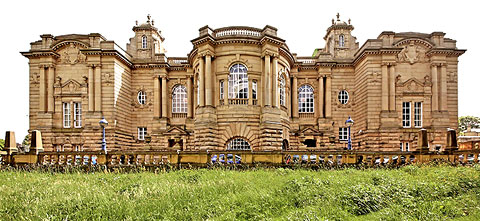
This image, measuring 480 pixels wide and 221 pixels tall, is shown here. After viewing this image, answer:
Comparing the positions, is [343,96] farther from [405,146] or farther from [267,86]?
[267,86]

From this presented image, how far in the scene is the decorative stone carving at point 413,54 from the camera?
2553 cm

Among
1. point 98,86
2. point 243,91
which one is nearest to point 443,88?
point 243,91

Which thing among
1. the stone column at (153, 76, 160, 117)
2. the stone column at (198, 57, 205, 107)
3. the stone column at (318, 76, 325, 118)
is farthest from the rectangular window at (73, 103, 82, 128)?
the stone column at (318, 76, 325, 118)

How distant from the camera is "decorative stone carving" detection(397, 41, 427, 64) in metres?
25.5

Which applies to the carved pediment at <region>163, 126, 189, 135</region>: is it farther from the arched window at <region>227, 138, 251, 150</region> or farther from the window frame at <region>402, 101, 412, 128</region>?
the window frame at <region>402, 101, 412, 128</region>

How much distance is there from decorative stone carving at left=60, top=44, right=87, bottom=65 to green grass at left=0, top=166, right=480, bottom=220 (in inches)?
795

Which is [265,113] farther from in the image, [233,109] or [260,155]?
[260,155]

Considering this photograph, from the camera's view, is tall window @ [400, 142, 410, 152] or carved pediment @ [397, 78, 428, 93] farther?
carved pediment @ [397, 78, 428, 93]

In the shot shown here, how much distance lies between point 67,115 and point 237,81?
58.5 ft

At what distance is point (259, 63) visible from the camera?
22750mm

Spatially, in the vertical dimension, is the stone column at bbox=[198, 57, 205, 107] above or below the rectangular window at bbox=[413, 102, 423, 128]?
above

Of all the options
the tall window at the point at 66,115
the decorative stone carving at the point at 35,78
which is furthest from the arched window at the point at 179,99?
the decorative stone carving at the point at 35,78

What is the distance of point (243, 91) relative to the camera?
22.4m

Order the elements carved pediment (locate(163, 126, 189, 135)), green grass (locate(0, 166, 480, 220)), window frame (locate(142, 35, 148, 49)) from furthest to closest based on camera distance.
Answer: window frame (locate(142, 35, 148, 49))
carved pediment (locate(163, 126, 189, 135))
green grass (locate(0, 166, 480, 220))
